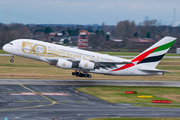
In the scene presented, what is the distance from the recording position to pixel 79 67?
51.2m

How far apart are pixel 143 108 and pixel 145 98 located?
21.9 feet

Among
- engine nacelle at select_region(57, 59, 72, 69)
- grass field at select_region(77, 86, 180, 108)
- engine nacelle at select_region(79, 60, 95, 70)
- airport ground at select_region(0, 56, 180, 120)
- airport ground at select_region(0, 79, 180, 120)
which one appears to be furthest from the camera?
engine nacelle at select_region(79, 60, 95, 70)

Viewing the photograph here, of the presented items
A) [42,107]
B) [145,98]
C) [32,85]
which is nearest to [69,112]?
[42,107]

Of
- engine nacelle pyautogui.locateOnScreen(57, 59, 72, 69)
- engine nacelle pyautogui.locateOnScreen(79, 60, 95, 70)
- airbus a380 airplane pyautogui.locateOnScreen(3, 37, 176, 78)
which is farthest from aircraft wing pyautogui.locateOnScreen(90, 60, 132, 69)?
engine nacelle pyautogui.locateOnScreen(57, 59, 72, 69)

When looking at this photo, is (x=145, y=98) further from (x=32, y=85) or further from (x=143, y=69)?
(x=32, y=85)

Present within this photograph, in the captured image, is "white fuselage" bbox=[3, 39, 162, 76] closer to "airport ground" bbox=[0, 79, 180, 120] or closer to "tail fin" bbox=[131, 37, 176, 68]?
"tail fin" bbox=[131, 37, 176, 68]

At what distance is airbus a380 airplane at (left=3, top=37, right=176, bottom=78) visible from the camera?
51.0 meters

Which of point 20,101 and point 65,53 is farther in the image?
point 65,53

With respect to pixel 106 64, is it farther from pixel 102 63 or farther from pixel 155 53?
pixel 155 53

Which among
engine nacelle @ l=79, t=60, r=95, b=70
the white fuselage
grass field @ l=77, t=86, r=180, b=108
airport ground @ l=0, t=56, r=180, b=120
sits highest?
the white fuselage

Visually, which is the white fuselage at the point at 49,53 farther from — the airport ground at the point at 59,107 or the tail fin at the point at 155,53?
the airport ground at the point at 59,107

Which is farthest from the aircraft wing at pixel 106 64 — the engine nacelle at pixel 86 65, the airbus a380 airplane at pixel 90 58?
the engine nacelle at pixel 86 65

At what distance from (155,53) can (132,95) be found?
13.0 meters

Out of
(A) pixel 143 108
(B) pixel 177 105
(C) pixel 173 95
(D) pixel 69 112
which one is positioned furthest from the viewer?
(C) pixel 173 95
